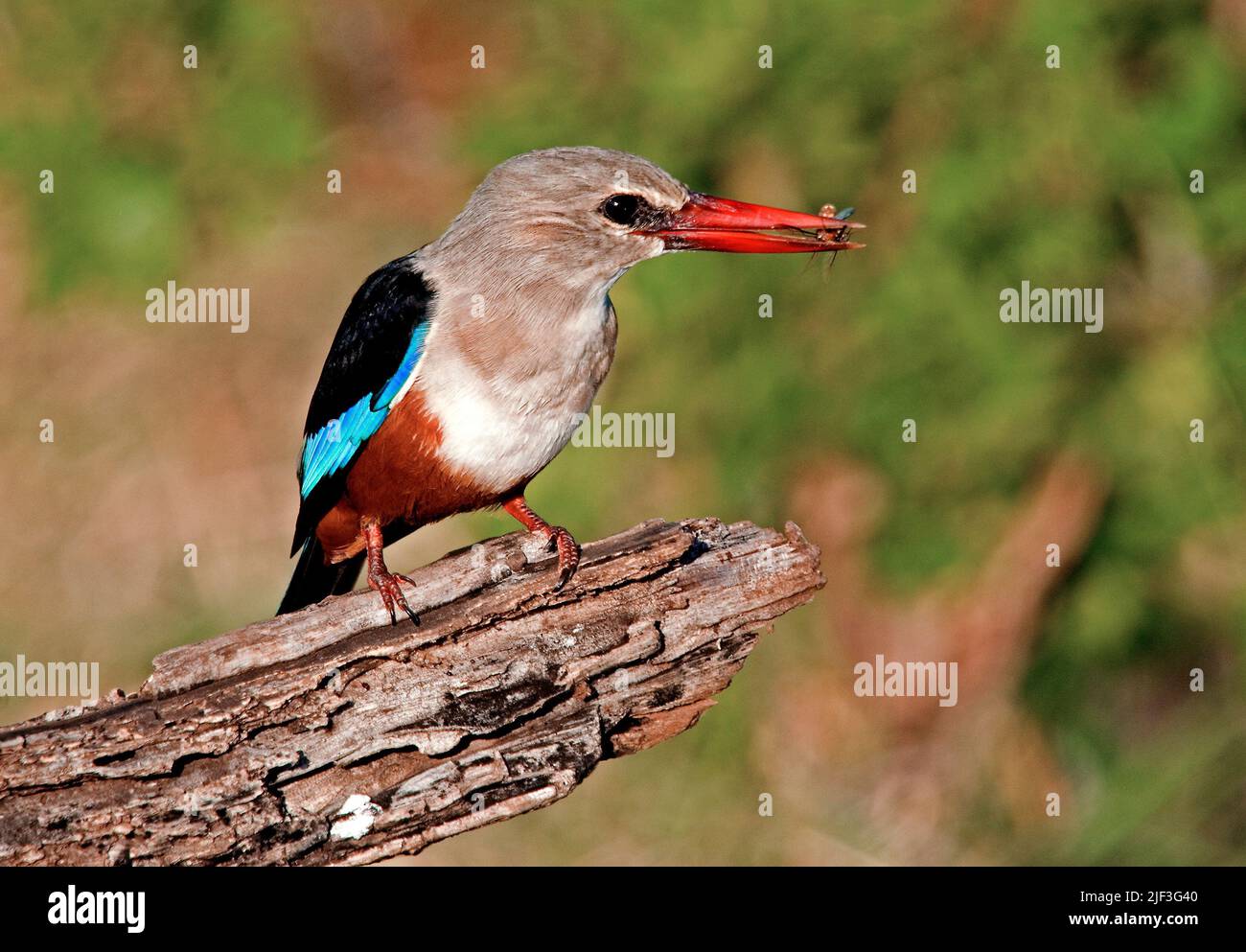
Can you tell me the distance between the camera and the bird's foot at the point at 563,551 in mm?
4598

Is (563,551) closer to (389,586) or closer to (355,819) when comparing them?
(389,586)

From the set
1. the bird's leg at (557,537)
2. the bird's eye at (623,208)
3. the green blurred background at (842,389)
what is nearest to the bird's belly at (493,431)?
the bird's leg at (557,537)

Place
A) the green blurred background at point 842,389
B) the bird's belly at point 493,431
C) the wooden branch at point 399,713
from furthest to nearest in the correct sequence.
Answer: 1. the green blurred background at point 842,389
2. the bird's belly at point 493,431
3. the wooden branch at point 399,713

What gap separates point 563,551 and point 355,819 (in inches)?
41.4

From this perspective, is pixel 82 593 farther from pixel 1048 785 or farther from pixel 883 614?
pixel 1048 785

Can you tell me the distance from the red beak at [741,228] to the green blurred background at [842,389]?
5.89 feet

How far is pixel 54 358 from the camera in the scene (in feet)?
28.4

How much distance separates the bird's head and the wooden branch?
906 mm

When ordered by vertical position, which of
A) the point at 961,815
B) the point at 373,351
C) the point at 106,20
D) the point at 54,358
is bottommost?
the point at 961,815

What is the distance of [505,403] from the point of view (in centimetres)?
473

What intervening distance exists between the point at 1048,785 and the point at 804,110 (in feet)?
10.8

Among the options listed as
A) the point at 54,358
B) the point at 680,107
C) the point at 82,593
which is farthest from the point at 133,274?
the point at 680,107

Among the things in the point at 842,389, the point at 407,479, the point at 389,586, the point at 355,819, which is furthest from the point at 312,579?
the point at 842,389

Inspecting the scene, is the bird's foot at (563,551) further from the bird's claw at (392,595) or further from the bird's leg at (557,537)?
the bird's claw at (392,595)
